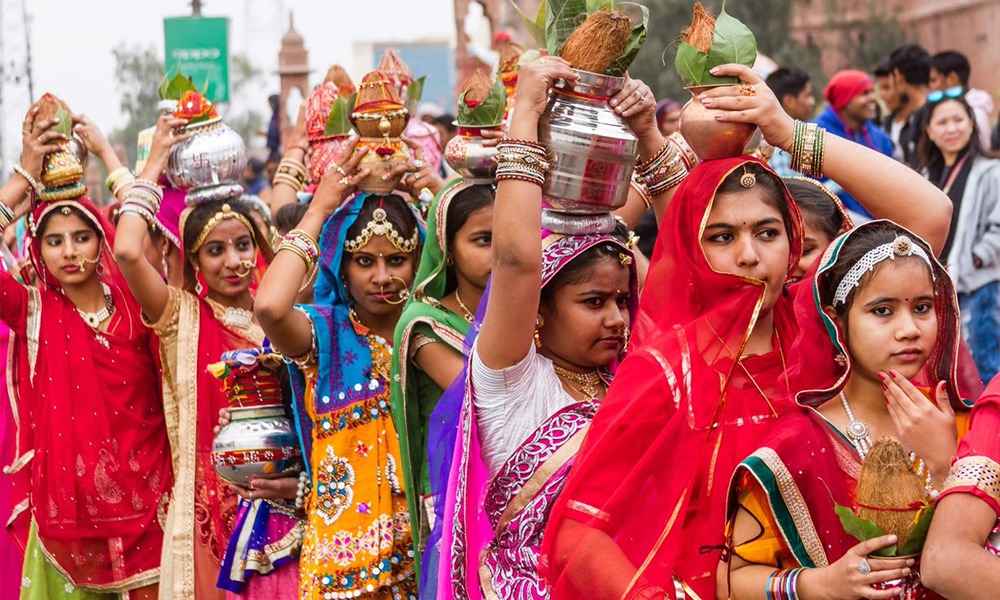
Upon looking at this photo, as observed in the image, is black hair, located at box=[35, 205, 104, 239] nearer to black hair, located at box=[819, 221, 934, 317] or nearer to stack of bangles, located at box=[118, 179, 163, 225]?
stack of bangles, located at box=[118, 179, 163, 225]

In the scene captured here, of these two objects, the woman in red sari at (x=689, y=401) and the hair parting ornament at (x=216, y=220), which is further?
the hair parting ornament at (x=216, y=220)

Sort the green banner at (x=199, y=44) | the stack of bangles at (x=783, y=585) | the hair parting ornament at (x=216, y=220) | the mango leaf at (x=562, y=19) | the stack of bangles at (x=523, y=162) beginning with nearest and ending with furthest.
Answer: the stack of bangles at (x=783, y=585) → the stack of bangles at (x=523, y=162) → the mango leaf at (x=562, y=19) → the hair parting ornament at (x=216, y=220) → the green banner at (x=199, y=44)

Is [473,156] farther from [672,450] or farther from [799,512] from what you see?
[799,512]

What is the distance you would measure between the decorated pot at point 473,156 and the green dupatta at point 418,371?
50 millimetres

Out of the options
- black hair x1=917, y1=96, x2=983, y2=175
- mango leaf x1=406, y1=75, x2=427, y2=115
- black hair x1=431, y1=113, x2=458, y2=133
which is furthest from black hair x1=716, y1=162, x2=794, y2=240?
black hair x1=431, y1=113, x2=458, y2=133

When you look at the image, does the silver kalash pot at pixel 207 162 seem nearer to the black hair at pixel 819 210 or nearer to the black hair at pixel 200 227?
the black hair at pixel 200 227

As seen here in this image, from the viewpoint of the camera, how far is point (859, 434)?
3.18 m

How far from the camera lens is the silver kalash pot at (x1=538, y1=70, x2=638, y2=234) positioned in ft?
11.3

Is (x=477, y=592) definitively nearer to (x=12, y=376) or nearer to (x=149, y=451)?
(x=149, y=451)

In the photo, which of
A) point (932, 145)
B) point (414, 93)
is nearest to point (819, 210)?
point (414, 93)

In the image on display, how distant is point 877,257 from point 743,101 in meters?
0.47

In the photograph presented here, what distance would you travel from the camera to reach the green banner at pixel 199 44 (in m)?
11.6

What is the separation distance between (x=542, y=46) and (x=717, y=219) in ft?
3.07

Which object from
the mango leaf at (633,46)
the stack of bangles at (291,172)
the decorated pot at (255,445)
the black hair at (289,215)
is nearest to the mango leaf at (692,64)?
the mango leaf at (633,46)
